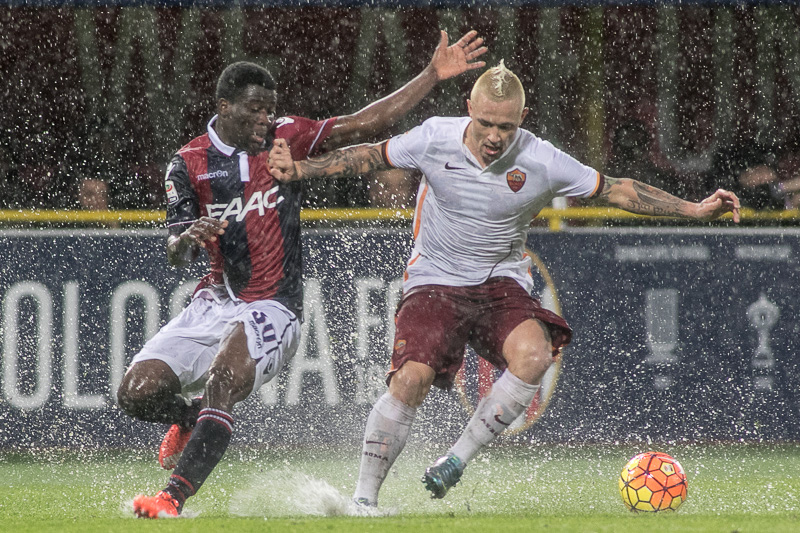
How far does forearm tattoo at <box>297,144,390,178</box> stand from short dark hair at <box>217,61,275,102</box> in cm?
46

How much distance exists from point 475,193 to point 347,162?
1.89 feet

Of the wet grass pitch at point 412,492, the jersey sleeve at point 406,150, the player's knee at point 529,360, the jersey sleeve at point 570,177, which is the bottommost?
the wet grass pitch at point 412,492

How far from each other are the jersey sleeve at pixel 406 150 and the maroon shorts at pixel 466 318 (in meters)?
0.56

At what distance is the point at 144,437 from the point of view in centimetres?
777

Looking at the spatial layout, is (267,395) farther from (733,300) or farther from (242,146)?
(733,300)

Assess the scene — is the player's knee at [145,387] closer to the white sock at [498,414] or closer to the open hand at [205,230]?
the open hand at [205,230]

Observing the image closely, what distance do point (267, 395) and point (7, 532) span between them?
10.00 ft

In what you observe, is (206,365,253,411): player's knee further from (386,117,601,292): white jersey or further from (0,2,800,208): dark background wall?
(0,2,800,208): dark background wall

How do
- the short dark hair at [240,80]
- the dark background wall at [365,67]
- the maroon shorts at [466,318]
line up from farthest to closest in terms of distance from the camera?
the dark background wall at [365,67] → the short dark hair at [240,80] → the maroon shorts at [466,318]

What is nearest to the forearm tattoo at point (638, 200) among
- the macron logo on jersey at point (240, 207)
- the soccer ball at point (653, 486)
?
the soccer ball at point (653, 486)

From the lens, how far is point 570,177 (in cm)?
545

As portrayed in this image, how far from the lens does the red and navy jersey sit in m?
5.69

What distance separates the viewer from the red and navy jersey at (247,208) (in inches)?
224

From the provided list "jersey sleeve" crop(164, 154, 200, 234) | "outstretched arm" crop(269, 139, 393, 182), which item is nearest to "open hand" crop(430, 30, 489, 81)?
"outstretched arm" crop(269, 139, 393, 182)
